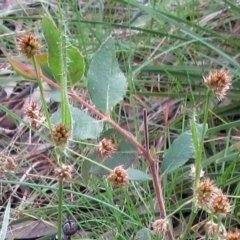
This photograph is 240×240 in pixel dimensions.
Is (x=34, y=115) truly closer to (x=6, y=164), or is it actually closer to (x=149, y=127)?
(x=6, y=164)

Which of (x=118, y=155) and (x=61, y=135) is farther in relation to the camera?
(x=118, y=155)

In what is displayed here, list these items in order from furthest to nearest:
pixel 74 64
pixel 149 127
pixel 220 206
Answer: pixel 149 127
pixel 74 64
pixel 220 206

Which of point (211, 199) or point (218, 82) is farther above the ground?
point (218, 82)

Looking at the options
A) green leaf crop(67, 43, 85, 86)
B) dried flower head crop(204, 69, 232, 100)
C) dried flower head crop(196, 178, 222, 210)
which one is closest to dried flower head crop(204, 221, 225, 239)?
dried flower head crop(196, 178, 222, 210)

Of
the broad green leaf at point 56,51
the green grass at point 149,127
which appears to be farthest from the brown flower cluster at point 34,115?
the green grass at point 149,127

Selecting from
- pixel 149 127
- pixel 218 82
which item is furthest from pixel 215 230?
pixel 149 127

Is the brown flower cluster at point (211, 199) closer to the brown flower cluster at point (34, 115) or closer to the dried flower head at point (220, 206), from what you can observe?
the dried flower head at point (220, 206)

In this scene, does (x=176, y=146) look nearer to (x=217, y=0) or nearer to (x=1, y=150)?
(x=1, y=150)
